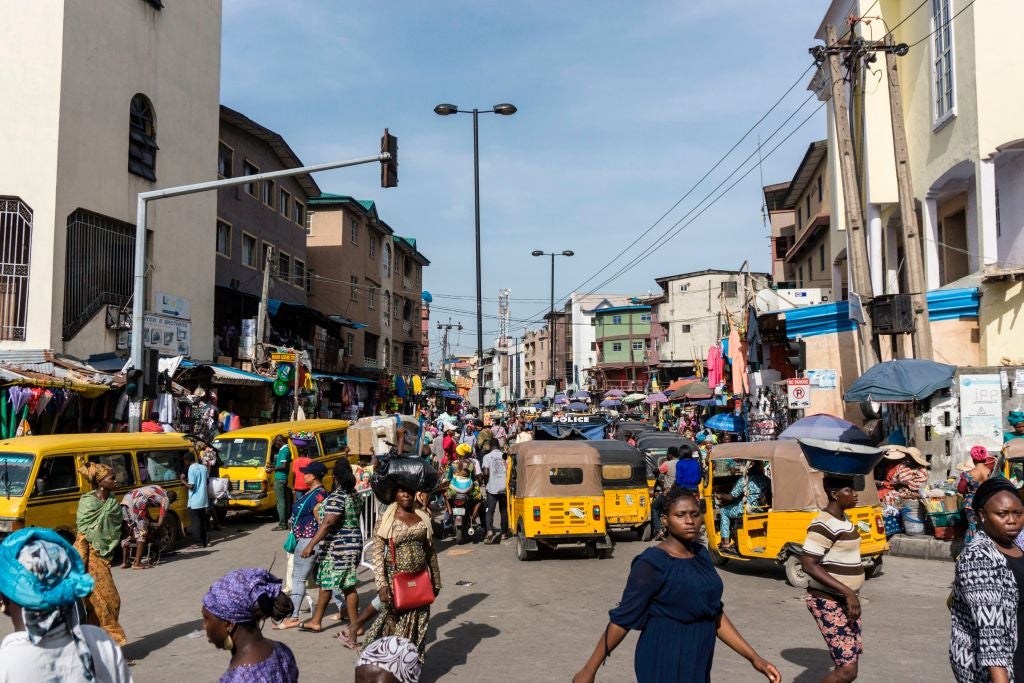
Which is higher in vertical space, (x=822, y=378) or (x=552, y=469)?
(x=822, y=378)

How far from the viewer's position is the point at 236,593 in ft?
11.8

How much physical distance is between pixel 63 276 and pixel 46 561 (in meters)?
16.9

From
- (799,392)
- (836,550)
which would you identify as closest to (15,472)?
(836,550)

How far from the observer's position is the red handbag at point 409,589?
6535 mm

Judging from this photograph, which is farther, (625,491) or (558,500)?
(625,491)

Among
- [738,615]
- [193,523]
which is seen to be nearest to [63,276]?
[193,523]

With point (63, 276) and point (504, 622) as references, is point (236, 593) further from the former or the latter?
point (63, 276)

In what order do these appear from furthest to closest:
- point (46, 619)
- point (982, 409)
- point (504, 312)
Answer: point (504, 312) → point (982, 409) → point (46, 619)

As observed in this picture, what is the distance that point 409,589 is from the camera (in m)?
6.57

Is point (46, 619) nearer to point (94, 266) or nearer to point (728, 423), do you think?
point (94, 266)

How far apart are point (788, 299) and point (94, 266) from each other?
797 inches

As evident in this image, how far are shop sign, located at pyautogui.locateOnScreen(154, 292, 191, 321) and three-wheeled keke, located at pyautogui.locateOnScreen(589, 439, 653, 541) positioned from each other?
1346 cm

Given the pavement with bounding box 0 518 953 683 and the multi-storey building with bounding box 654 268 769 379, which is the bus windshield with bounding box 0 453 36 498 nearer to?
the pavement with bounding box 0 518 953 683

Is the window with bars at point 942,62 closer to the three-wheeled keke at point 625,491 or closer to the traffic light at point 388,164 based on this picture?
the three-wheeled keke at point 625,491
